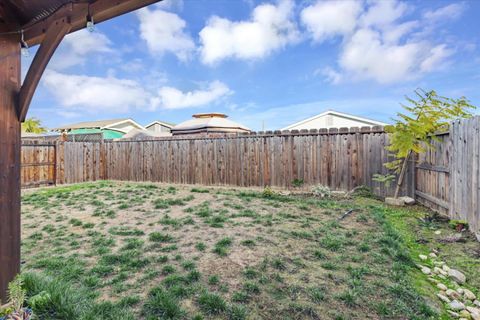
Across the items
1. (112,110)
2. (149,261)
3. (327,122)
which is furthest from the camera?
(112,110)

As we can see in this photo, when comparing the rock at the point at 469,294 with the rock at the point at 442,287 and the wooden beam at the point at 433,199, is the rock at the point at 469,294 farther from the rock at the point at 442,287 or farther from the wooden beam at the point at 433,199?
the wooden beam at the point at 433,199

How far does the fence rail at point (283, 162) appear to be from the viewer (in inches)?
167

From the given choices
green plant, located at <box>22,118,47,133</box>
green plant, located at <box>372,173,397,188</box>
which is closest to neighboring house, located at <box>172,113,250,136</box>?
green plant, located at <box>372,173,397,188</box>

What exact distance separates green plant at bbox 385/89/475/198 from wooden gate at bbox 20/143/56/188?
10.3 meters

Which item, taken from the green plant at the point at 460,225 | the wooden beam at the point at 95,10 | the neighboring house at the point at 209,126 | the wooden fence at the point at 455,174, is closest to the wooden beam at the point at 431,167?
the wooden fence at the point at 455,174

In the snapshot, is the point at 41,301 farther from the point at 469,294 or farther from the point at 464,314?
the point at 469,294

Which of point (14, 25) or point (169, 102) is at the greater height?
point (169, 102)

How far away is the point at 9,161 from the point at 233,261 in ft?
7.27

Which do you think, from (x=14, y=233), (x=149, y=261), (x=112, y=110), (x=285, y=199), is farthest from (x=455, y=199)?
(x=112, y=110)

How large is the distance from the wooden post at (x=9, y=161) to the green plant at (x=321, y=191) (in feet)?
18.0

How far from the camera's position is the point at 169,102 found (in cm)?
1705

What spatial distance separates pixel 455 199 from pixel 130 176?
9.30m

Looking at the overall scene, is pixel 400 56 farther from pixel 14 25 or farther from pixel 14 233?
pixel 14 233

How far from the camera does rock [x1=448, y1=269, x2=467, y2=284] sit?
8.62 ft
